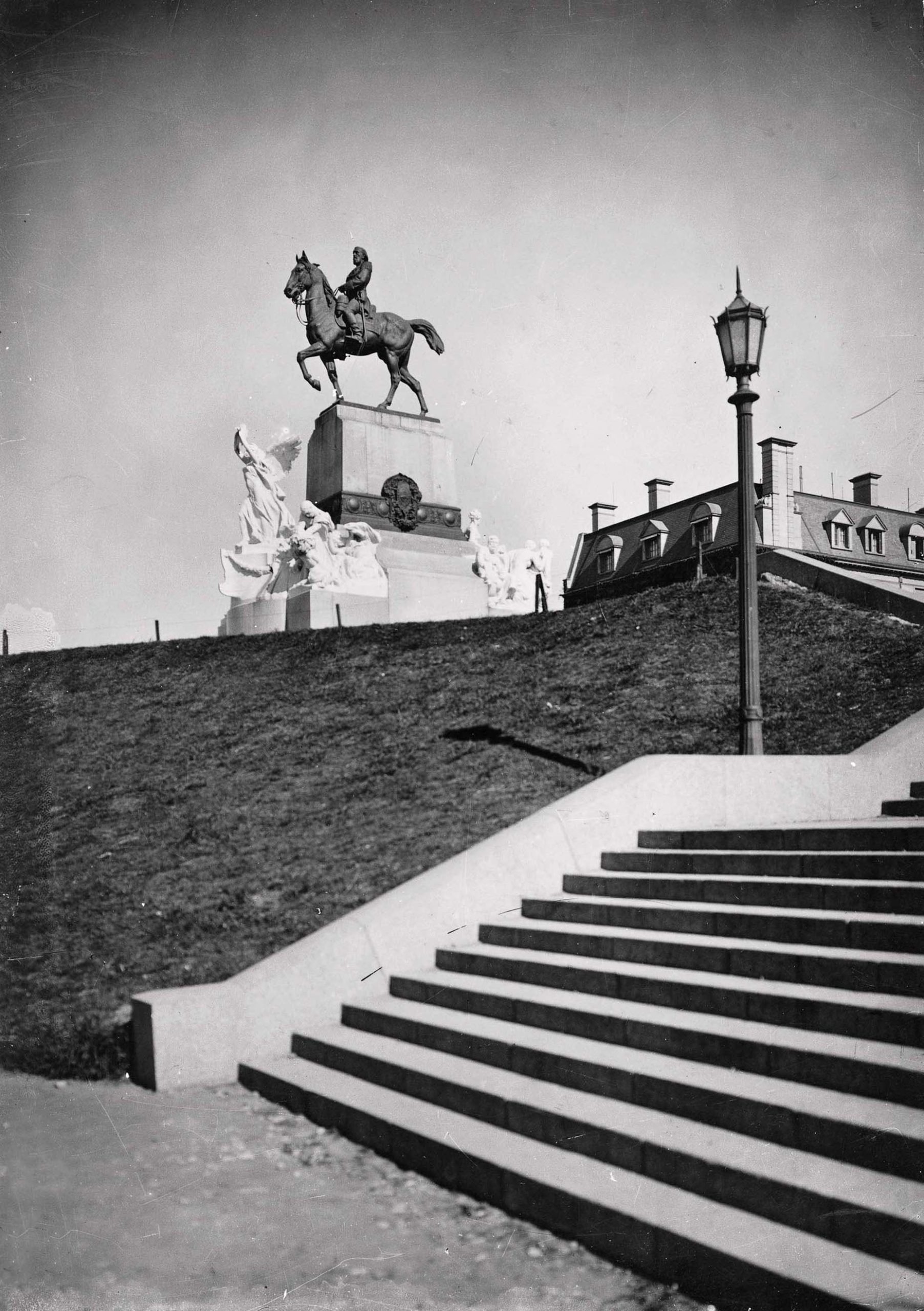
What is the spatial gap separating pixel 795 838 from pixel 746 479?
347 cm

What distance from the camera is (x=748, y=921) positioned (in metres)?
5.17

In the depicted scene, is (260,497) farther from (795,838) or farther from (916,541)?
(916,541)

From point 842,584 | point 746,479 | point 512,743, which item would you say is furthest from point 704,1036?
point 842,584

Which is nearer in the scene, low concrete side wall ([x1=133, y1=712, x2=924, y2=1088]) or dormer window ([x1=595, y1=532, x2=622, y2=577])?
low concrete side wall ([x1=133, y1=712, x2=924, y2=1088])

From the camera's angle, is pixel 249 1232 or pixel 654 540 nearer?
pixel 249 1232

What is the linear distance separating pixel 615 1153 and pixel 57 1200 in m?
2.31

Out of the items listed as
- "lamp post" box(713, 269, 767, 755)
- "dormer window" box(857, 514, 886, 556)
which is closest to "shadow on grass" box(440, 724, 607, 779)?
"lamp post" box(713, 269, 767, 755)

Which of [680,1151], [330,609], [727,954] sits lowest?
[680,1151]

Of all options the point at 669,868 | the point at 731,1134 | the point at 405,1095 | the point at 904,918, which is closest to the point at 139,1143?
the point at 405,1095

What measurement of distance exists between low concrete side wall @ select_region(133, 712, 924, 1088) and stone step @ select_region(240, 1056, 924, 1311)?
2.57 ft

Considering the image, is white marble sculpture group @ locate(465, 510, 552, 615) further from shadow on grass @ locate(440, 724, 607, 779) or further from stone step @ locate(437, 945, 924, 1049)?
stone step @ locate(437, 945, 924, 1049)

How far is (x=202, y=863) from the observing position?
30.1ft

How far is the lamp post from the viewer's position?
320 inches

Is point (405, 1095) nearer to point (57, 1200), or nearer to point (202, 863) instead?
point (57, 1200)
